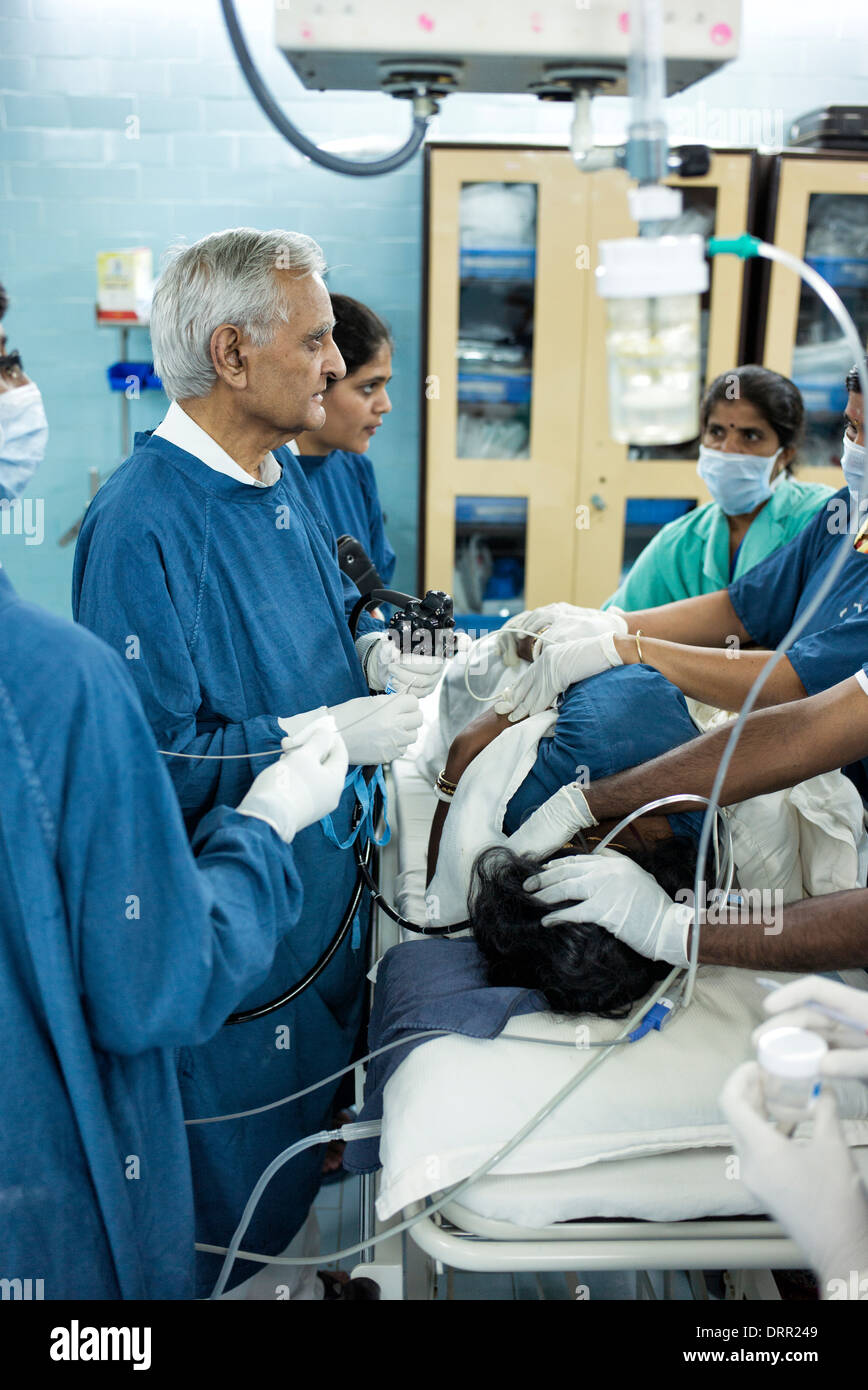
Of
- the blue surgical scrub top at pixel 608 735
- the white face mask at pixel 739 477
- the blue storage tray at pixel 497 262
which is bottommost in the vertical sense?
the blue surgical scrub top at pixel 608 735

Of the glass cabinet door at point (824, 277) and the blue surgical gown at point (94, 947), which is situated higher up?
the glass cabinet door at point (824, 277)

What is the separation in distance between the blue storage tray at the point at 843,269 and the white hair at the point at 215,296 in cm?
288

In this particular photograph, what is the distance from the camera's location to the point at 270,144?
3.83 m

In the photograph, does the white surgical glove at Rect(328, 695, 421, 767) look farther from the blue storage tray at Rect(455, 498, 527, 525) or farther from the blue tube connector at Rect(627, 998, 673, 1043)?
the blue storage tray at Rect(455, 498, 527, 525)

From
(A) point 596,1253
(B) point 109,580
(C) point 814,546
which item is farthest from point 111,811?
(C) point 814,546

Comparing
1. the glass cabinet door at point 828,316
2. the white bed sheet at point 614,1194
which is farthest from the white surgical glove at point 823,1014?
the glass cabinet door at point 828,316

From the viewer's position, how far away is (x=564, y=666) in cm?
180

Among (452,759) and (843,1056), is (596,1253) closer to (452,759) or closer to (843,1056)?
(843,1056)

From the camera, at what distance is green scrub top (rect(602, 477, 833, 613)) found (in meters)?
2.71

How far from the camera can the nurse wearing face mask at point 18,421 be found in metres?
3.21

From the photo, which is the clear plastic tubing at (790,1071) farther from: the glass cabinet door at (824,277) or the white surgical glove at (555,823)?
the glass cabinet door at (824,277)

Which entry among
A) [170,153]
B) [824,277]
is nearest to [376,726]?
[824,277]

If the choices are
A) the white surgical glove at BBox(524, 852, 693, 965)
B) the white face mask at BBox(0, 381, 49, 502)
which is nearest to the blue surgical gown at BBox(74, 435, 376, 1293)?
the white surgical glove at BBox(524, 852, 693, 965)

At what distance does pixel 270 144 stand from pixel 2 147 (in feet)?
3.12
